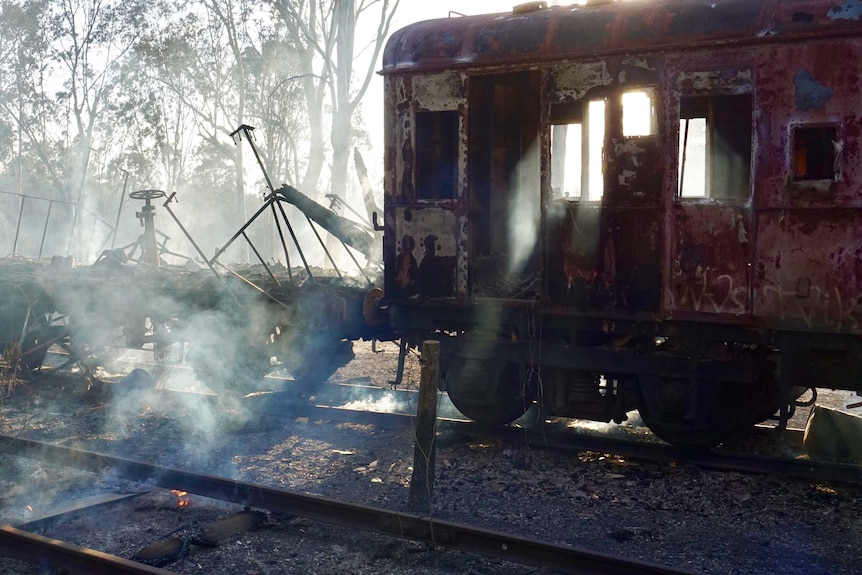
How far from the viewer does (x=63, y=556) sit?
4.52 metres

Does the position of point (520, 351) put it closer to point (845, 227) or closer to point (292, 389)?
point (845, 227)

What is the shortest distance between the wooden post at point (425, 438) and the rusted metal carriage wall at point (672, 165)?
173cm

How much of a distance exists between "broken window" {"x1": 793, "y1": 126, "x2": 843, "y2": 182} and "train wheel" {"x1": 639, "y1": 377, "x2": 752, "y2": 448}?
6.08 feet

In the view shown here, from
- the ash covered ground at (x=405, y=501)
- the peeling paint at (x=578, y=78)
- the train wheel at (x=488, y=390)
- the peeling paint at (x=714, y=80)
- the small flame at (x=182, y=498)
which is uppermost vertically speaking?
the peeling paint at (x=578, y=78)

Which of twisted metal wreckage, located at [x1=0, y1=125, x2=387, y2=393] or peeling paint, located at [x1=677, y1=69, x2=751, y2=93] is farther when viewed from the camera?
twisted metal wreckage, located at [x1=0, y1=125, x2=387, y2=393]

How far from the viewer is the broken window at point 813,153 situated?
19.6 ft

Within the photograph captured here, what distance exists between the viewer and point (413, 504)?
18.4 feet

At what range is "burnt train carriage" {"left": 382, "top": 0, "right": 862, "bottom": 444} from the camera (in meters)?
5.96

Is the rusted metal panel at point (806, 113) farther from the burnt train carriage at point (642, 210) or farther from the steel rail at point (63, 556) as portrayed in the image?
the steel rail at point (63, 556)

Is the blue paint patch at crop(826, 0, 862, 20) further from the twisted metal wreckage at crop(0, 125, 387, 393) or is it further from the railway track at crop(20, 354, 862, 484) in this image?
the twisted metal wreckage at crop(0, 125, 387, 393)

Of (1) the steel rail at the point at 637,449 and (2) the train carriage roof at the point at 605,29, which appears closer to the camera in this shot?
(2) the train carriage roof at the point at 605,29

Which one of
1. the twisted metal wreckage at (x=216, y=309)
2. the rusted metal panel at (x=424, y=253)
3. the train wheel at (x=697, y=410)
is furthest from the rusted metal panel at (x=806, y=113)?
the twisted metal wreckage at (x=216, y=309)

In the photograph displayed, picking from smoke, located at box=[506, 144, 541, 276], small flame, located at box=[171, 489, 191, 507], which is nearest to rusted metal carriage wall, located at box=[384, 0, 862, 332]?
smoke, located at box=[506, 144, 541, 276]

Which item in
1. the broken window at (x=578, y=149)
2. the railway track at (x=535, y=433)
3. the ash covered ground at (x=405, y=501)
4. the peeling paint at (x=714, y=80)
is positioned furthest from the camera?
the broken window at (x=578, y=149)
